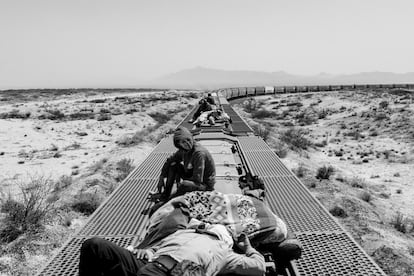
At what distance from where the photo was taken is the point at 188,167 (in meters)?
5.06

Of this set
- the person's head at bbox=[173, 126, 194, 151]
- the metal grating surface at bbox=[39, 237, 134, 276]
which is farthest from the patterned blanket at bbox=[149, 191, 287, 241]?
the person's head at bbox=[173, 126, 194, 151]

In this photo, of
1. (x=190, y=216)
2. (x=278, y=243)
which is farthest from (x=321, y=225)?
(x=190, y=216)

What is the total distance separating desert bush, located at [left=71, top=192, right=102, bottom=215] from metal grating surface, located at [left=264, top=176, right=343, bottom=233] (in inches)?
134

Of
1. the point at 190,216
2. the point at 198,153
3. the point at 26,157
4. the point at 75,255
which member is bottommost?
the point at 26,157

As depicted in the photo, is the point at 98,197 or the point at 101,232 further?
the point at 98,197

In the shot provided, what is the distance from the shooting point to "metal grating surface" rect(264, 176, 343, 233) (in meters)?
4.53

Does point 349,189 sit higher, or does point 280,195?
point 280,195

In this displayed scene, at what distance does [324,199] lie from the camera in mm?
8062

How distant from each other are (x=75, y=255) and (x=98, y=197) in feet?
12.9

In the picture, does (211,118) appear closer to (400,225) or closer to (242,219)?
(400,225)

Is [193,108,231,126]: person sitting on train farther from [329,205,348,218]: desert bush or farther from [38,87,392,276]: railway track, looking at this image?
[329,205,348,218]: desert bush

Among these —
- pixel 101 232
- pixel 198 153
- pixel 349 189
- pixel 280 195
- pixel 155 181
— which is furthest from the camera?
pixel 349 189

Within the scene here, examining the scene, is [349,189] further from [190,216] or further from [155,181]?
[190,216]

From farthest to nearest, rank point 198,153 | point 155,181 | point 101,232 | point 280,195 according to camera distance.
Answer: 1. point 155,181
2. point 280,195
3. point 198,153
4. point 101,232
